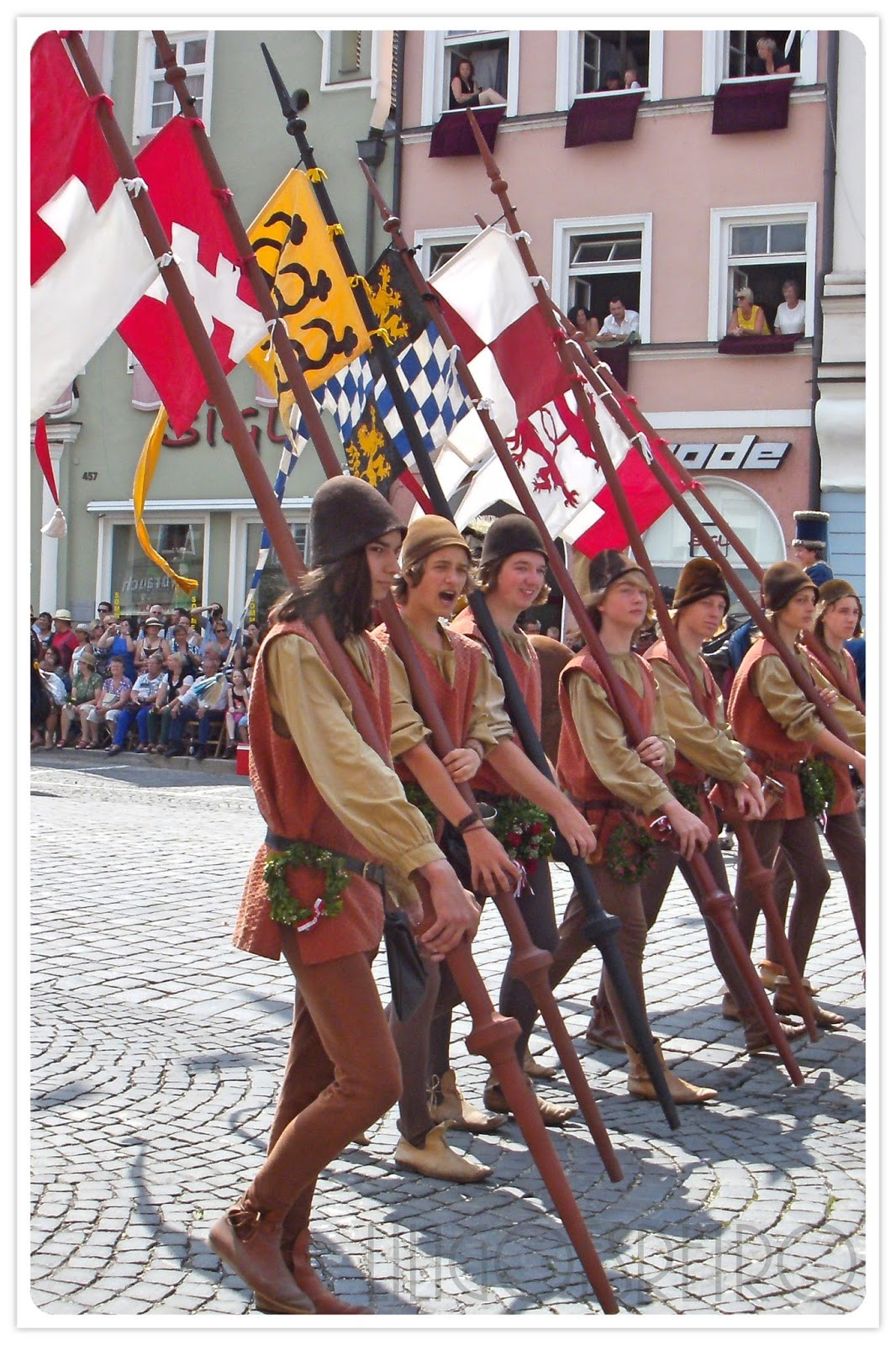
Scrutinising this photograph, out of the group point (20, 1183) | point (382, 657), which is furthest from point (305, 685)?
point (20, 1183)

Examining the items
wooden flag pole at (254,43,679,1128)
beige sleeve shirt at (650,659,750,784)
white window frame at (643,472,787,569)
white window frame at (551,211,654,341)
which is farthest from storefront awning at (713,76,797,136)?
wooden flag pole at (254,43,679,1128)

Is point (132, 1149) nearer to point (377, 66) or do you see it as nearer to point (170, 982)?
point (170, 982)

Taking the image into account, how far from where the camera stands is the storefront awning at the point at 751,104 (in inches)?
744

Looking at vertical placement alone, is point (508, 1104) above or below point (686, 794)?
below

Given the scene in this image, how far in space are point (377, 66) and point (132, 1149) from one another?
63.6 feet

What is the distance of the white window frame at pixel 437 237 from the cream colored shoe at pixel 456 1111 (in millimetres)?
17235

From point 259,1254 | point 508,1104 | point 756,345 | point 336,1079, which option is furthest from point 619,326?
point 259,1254

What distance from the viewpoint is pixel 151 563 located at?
23.8m

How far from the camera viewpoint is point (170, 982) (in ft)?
22.8

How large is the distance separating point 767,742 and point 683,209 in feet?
47.8

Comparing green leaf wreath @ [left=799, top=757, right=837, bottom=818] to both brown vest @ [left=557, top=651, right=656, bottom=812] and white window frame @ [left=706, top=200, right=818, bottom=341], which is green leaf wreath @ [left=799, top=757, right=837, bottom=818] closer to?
brown vest @ [left=557, top=651, right=656, bottom=812]

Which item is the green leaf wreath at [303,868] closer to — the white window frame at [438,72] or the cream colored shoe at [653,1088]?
the cream colored shoe at [653,1088]

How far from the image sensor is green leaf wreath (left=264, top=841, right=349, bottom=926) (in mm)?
3578

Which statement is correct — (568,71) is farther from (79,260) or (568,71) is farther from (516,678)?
(79,260)
